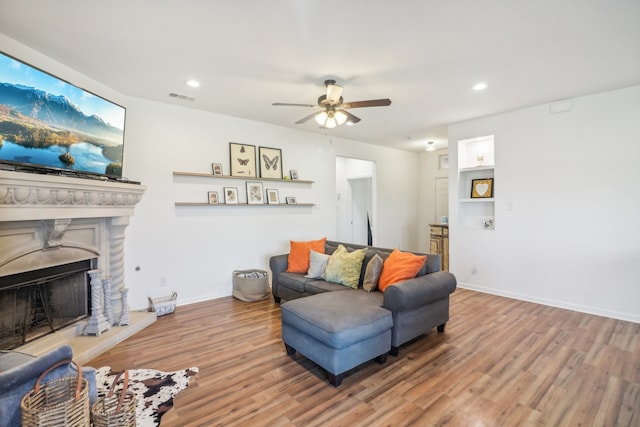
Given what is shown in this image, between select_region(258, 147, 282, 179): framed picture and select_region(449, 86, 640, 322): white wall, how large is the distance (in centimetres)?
308

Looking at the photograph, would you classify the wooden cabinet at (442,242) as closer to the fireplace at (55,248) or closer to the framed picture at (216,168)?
the framed picture at (216,168)

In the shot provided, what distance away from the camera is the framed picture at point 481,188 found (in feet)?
15.2

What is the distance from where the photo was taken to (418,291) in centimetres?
260

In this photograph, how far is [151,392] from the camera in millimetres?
2104

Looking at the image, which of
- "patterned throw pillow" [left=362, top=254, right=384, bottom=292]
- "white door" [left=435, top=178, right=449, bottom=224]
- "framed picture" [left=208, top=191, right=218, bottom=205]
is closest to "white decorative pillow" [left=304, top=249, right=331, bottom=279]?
"patterned throw pillow" [left=362, top=254, right=384, bottom=292]

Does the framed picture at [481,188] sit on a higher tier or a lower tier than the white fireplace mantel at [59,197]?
higher

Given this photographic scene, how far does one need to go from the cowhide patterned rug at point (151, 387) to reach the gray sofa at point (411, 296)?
1496 millimetres

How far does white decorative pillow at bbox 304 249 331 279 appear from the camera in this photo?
11.9ft

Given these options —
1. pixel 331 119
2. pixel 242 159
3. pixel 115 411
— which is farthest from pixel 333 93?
pixel 115 411

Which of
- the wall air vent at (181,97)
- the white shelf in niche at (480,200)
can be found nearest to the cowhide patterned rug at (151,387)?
the wall air vent at (181,97)

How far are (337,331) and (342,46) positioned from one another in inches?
89.7

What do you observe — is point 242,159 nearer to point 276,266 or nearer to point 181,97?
point 181,97

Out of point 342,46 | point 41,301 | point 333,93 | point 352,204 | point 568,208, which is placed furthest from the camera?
point 352,204

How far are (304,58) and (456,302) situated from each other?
11.8 ft
